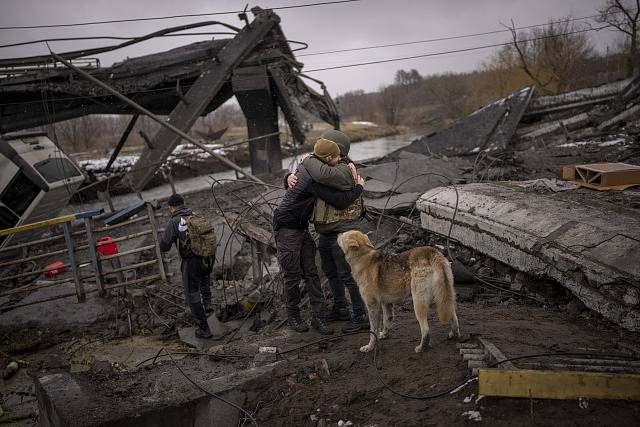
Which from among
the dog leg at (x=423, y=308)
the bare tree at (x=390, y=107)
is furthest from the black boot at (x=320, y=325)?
the bare tree at (x=390, y=107)

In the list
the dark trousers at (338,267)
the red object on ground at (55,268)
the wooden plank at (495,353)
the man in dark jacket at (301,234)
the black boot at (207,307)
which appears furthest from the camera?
the red object on ground at (55,268)

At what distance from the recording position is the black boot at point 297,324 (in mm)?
4758

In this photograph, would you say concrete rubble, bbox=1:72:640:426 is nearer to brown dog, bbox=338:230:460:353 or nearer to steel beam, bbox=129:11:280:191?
brown dog, bbox=338:230:460:353

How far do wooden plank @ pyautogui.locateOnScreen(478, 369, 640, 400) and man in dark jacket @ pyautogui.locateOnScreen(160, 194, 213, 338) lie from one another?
3.87 metres

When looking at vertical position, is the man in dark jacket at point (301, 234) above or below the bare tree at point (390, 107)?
below

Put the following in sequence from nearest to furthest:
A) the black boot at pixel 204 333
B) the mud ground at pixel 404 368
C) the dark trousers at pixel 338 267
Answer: the mud ground at pixel 404 368, the dark trousers at pixel 338 267, the black boot at pixel 204 333

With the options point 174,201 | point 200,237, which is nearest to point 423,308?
point 200,237

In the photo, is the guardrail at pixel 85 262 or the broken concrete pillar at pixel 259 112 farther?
the broken concrete pillar at pixel 259 112

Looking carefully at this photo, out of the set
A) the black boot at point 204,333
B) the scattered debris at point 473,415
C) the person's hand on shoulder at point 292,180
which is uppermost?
the person's hand on shoulder at point 292,180

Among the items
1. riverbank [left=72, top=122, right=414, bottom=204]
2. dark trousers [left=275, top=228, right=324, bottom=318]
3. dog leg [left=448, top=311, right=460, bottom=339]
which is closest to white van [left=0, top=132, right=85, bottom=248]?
riverbank [left=72, top=122, right=414, bottom=204]

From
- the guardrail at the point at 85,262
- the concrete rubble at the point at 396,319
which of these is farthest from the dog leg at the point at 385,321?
the guardrail at the point at 85,262

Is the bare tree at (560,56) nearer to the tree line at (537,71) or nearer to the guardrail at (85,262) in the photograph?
the tree line at (537,71)

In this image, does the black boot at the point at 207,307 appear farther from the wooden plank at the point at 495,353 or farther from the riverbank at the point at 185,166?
the riverbank at the point at 185,166

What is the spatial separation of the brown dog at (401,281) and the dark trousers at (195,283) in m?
2.33
